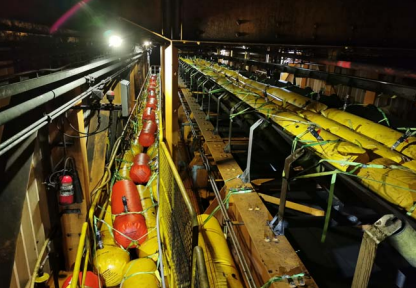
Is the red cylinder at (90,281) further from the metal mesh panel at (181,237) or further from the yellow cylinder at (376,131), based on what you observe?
the yellow cylinder at (376,131)

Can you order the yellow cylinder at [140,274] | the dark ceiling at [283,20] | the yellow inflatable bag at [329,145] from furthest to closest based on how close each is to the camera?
the yellow cylinder at [140,274]
the dark ceiling at [283,20]
the yellow inflatable bag at [329,145]

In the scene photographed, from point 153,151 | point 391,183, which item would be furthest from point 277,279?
point 153,151

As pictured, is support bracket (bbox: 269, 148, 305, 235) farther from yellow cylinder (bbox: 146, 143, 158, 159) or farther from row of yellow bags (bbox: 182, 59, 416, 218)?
yellow cylinder (bbox: 146, 143, 158, 159)

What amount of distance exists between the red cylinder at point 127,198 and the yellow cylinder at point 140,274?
118cm

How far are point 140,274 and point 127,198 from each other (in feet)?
5.51

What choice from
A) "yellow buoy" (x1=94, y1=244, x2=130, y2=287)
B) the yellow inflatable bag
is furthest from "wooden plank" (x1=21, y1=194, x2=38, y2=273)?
the yellow inflatable bag

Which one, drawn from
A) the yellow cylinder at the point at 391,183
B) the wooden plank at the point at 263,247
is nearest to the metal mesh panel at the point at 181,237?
the wooden plank at the point at 263,247

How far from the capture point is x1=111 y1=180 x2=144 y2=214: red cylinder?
4957 mm

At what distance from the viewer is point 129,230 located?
175 inches

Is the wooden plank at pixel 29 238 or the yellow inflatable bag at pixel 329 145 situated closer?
the yellow inflatable bag at pixel 329 145

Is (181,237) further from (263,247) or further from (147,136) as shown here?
(147,136)

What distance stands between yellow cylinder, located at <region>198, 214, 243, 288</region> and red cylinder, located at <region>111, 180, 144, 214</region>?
211 centimetres

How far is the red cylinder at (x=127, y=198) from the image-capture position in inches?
195

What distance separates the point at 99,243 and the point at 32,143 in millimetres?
2581
